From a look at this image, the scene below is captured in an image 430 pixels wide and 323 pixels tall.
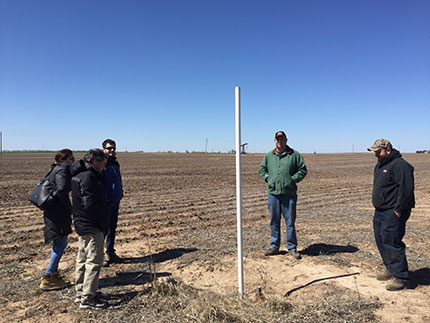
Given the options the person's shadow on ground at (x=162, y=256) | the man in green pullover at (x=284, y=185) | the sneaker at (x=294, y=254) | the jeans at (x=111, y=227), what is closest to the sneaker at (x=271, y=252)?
the man in green pullover at (x=284, y=185)

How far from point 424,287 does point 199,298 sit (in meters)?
2.99

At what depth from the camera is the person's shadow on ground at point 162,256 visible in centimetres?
496

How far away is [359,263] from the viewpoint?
4.64m

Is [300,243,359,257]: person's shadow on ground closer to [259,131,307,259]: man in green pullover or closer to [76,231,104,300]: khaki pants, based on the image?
[259,131,307,259]: man in green pullover

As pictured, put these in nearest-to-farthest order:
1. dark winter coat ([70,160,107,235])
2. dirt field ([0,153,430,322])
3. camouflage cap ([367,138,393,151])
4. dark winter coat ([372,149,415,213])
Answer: dirt field ([0,153,430,322])
dark winter coat ([70,160,107,235])
dark winter coat ([372,149,415,213])
camouflage cap ([367,138,393,151])

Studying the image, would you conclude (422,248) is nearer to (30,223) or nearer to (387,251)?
(387,251)

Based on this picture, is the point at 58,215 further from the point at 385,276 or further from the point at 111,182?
the point at 385,276

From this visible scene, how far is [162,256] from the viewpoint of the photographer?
519cm

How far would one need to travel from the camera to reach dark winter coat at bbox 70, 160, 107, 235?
3400mm

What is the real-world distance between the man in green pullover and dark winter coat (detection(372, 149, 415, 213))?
4.04 ft

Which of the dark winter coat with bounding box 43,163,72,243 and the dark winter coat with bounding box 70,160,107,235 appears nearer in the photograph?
the dark winter coat with bounding box 70,160,107,235

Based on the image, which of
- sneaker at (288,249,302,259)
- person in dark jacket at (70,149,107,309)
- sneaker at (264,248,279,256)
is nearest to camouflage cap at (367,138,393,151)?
sneaker at (288,249,302,259)

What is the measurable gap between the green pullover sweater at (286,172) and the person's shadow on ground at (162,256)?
2.04 meters

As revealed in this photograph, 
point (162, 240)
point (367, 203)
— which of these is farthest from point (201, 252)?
point (367, 203)
